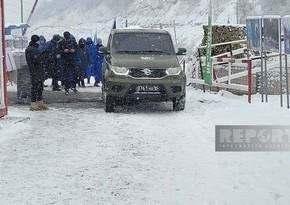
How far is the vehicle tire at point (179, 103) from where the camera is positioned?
1256 centimetres

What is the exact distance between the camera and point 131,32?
13586 mm

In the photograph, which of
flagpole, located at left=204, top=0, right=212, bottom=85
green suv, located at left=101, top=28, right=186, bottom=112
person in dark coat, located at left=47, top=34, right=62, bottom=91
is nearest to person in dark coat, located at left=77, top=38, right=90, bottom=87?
person in dark coat, located at left=47, top=34, right=62, bottom=91

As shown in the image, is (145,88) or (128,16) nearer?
(145,88)

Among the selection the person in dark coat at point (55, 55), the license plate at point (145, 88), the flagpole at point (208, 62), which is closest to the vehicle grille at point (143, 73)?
the license plate at point (145, 88)

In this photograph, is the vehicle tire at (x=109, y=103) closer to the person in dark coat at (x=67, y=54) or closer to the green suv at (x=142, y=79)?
the green suv at (x=142, y=79)

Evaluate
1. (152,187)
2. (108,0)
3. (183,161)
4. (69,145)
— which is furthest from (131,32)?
(108,0)

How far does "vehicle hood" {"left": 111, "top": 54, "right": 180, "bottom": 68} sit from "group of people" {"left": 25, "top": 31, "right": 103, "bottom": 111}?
175cm

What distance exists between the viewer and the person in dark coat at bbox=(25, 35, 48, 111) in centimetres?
1215

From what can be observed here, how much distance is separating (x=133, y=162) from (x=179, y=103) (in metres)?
5.13

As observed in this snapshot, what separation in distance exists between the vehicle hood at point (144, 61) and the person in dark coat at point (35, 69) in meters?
1.68

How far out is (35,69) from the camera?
12.3m

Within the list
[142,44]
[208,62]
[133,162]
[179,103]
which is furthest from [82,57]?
[133,162]

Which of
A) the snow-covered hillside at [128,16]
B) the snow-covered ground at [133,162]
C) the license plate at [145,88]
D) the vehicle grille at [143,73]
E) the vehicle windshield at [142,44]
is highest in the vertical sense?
the snow-covered hillside at [128,16]

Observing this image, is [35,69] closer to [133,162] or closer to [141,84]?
[141,84]
